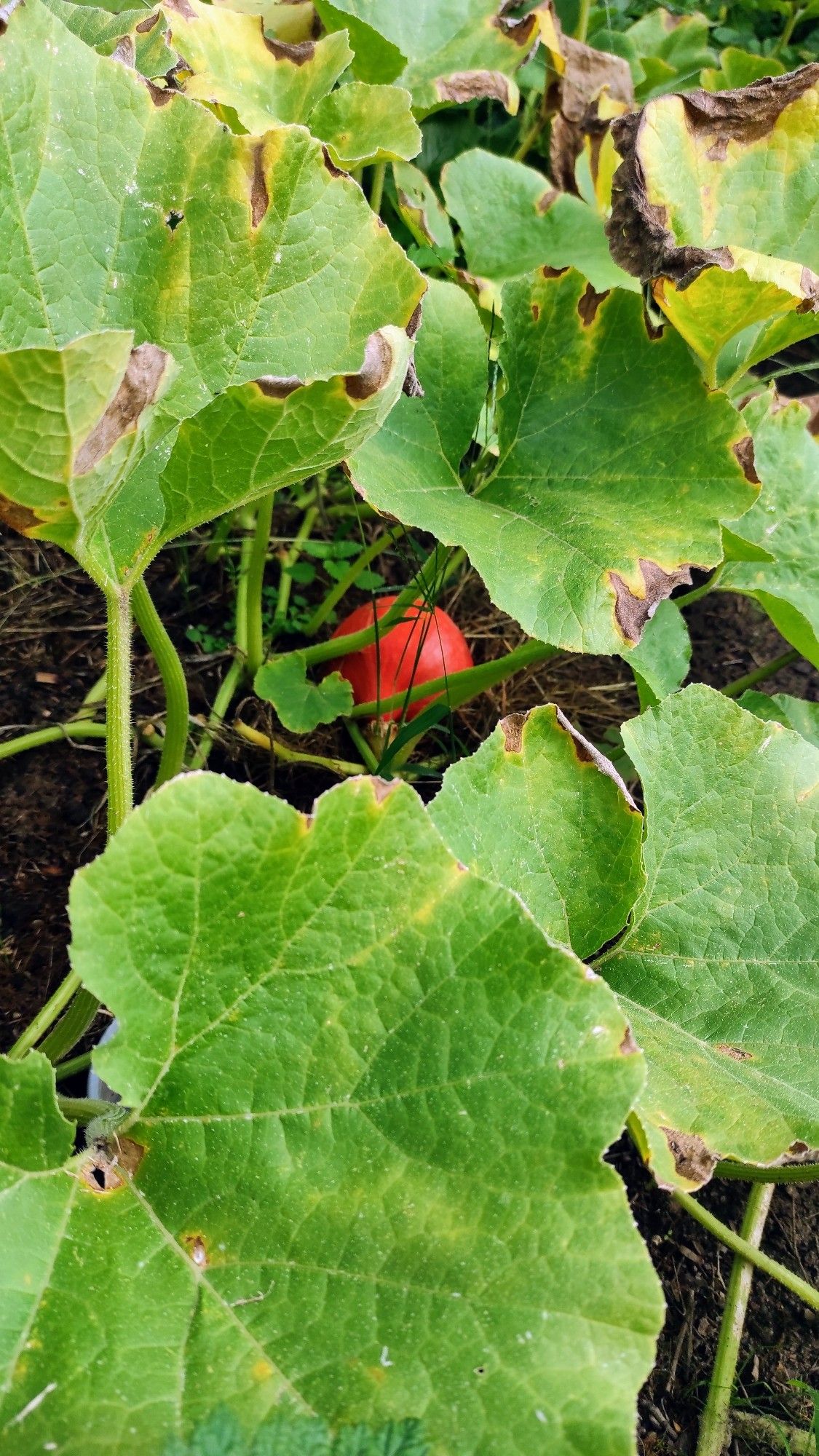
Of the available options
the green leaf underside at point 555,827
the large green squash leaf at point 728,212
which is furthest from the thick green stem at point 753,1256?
the large green squash leaf at point 728,212

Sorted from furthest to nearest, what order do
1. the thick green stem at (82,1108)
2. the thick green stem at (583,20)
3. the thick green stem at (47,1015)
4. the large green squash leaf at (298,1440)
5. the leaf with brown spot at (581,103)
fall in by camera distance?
1. the thick green stem at (583,20)
2. the leaf with brown spot at (581,103)
3. the thick green stem at (47,1015)
4. the thick green stem at (82,1108)
5. the large green squash leaf at (298,1440)

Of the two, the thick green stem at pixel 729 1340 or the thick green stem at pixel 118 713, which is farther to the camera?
the thick green stem at pixel 729 1340

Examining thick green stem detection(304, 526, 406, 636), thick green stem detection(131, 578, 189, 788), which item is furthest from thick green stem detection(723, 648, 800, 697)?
thick green stem detection(131, 578, 189, 788)

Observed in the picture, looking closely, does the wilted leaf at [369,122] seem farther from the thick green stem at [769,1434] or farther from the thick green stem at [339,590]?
the thick green stem at [769,1434]

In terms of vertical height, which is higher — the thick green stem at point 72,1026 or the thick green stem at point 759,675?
the thick green stem at point 72,1026

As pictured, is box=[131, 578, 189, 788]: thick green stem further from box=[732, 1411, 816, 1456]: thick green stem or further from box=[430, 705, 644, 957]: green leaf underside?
box=[732, 1411, 816, 1456]: thick green stem

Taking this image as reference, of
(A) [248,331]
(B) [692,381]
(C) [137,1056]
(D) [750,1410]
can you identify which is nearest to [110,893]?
(C) [137,1056]
